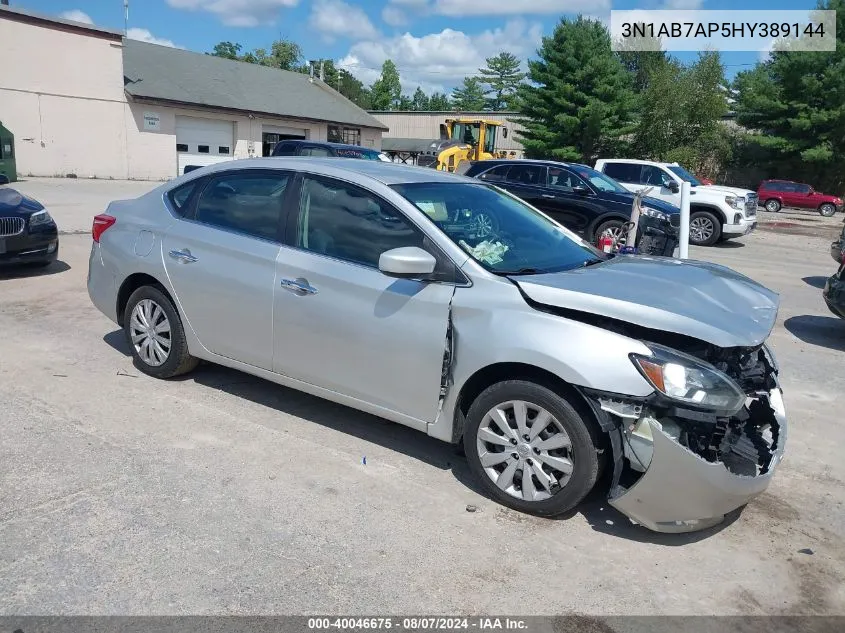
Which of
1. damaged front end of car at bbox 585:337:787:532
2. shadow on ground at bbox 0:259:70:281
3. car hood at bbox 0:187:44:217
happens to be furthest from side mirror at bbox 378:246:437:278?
shadow on ground at bbox 0:259:70:281

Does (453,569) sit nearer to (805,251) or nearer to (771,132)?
(805,251)

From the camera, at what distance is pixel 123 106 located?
98.5 ft

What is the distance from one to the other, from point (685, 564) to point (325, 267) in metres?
2.54

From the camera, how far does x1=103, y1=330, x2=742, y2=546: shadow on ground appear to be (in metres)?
3.66

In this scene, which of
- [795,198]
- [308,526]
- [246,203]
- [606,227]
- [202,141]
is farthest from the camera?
[202,141]

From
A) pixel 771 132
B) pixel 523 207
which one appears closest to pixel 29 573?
pixel 523 207

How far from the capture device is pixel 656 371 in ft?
10.7

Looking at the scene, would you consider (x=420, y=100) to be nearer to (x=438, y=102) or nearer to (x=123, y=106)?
(x=438, y=102)

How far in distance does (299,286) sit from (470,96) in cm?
11292

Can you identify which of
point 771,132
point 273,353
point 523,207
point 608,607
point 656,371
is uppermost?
point 771,132

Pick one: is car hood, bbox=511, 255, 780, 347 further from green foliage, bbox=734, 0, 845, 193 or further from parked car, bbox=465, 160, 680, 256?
green foliage, bbox=734, 0, 845, 193

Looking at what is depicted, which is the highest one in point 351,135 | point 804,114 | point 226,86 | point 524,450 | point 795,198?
point 804,114

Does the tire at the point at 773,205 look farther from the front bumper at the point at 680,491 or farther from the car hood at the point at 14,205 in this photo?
the front bumper at the point at 680,491

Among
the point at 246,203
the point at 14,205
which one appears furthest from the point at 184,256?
the point at 14,205
